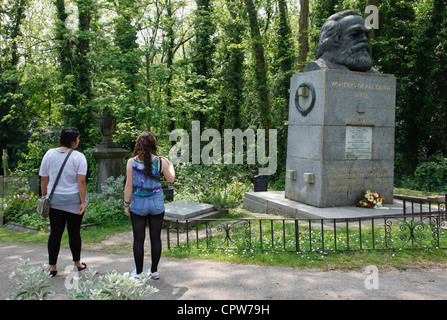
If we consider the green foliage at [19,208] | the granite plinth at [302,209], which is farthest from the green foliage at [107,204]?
the granite plinth at [302,209]

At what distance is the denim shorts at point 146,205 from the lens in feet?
14.9

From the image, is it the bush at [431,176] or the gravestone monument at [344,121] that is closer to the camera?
the gravestone monument at [344,121]

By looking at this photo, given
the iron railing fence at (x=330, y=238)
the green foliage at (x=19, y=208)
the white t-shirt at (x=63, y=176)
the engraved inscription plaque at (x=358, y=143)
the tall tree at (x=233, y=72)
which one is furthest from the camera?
the tall tree at (x=233, y=72)

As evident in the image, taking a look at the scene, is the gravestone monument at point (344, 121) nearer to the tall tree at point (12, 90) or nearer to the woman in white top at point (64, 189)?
the woman in white top at point (64, 189)

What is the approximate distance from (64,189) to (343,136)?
626cm

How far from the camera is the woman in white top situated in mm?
4754

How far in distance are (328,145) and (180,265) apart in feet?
15.5

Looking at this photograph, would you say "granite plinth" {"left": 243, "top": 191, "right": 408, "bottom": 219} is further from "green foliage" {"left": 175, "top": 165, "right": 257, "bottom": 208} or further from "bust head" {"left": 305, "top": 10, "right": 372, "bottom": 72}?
"bust head" {"left": 305, "top": 10, "right": 372, "bottom": 72}

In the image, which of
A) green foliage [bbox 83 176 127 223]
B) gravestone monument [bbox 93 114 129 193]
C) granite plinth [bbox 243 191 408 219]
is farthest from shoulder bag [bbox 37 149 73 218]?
gravestone monument [bbox 93 114 129 193]

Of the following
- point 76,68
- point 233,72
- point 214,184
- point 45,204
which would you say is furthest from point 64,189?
point 233,72

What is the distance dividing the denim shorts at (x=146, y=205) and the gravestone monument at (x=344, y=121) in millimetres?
4972

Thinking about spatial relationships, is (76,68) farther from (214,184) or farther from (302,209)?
(302,209)

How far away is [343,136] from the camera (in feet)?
28.5
